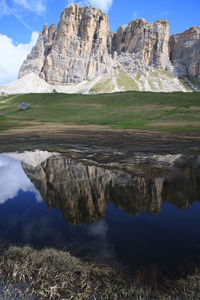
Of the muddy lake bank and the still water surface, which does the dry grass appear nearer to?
the muddy lake bank

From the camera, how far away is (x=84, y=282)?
505cm

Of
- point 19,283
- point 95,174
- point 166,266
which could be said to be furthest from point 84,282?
point 95,174

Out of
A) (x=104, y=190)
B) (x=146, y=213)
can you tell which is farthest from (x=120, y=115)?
(x=146, y=213)

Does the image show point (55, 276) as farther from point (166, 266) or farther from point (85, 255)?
point (166, 266)

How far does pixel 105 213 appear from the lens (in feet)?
30.6

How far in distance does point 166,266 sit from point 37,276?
3469mm

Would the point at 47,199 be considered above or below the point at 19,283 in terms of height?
below

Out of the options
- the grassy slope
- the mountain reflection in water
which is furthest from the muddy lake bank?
the grassy slope

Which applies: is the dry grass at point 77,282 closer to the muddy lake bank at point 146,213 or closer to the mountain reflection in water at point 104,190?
the muddy lake bank at point 146,213

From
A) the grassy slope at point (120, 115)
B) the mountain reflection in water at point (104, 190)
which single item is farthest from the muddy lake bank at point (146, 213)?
the grassy slope at point (120, 115)

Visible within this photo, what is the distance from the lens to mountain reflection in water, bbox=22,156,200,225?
31.5 ft

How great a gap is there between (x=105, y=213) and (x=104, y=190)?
7.66ft

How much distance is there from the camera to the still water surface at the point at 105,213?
6.69m

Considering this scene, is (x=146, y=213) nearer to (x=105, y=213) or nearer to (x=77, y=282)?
(x=105, y=213)
